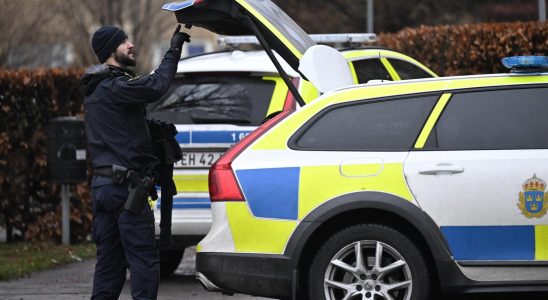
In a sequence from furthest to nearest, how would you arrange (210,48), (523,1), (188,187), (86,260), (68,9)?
(210,48) < (68,9) < (523,1) < (86,260) < (188,187)

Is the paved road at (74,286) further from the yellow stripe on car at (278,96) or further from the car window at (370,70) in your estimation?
the car window at (370,70)

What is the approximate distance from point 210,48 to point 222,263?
38751 millimetres

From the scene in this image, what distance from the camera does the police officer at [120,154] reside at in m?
7.18

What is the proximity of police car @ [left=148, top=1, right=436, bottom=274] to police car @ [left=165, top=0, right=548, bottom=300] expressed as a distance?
1729 mm

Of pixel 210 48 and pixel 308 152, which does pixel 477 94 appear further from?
pixel 210 48

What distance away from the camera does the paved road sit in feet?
30.4

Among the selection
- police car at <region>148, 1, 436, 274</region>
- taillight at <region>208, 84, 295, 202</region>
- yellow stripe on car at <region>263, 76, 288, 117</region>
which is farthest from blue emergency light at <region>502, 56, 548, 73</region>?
yellow stripe on car at <region>263, 76, 288, 117</region>

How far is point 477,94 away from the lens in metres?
7.14

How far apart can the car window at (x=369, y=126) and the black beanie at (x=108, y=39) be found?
1.23 m

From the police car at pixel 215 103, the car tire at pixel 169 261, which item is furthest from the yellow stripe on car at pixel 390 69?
the car tire at pixel 169 261

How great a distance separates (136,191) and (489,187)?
1.99 metres

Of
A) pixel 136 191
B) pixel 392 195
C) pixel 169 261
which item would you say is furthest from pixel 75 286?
pixel 392 195

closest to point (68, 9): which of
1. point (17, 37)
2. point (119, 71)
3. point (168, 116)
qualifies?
point (17, 37)

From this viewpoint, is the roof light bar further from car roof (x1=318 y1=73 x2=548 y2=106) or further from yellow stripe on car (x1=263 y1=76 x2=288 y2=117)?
car roof (x1=318 y1=73 x2=548 y2=106)
